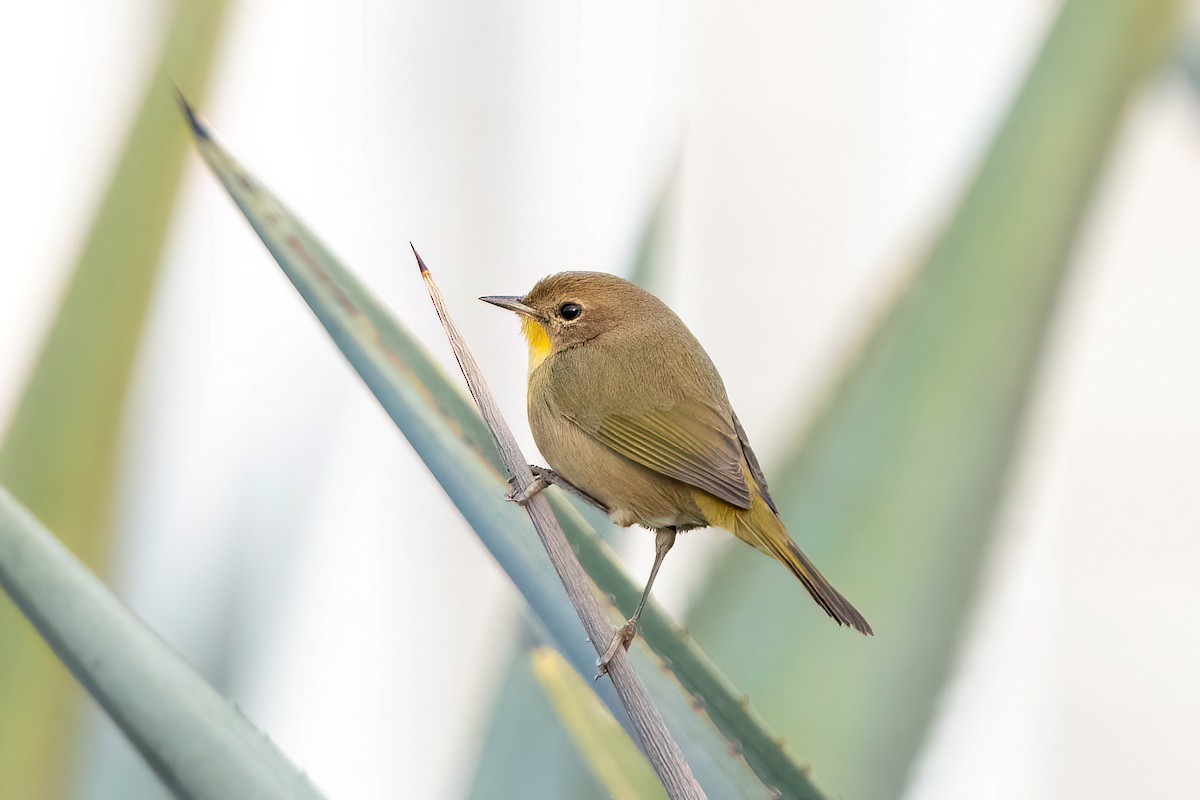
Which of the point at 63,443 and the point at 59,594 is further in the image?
the point at 63,443

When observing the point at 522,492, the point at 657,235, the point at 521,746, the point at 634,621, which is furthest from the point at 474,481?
the point at 657,235

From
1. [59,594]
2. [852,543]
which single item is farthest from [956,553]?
[59,594]

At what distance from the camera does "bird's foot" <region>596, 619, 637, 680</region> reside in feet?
1.79

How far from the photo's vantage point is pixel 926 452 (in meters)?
0.96

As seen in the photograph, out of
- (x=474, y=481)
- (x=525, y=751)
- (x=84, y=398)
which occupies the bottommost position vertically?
(x=525, y=751)

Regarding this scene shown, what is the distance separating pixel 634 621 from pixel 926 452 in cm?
Result: 38

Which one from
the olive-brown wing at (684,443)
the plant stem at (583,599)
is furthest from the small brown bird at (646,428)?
the plant stem at (583,599)

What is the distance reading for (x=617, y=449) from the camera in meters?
0.90

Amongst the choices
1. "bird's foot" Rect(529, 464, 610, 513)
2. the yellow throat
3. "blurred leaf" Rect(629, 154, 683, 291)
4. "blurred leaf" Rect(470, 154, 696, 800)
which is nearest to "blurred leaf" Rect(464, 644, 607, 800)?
"blurred leaf" Rect(470, 154, 696, 800)

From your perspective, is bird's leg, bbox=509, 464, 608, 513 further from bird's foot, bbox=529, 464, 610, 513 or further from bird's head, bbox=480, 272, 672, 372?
bird's head, bbox=480, 272, 672, 372

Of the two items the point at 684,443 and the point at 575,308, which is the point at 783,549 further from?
the point at 575,308

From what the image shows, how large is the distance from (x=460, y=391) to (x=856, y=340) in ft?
1.49

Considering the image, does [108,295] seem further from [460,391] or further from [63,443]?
[460,391]

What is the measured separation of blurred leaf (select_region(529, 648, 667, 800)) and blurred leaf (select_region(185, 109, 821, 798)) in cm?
13
